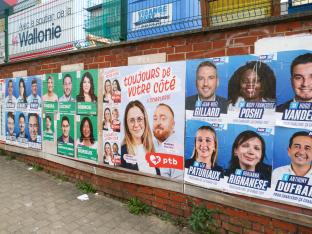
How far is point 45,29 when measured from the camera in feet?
23.3

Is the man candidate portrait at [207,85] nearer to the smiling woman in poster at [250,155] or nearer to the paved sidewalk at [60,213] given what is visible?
the smiling woman in poster at [250,155]

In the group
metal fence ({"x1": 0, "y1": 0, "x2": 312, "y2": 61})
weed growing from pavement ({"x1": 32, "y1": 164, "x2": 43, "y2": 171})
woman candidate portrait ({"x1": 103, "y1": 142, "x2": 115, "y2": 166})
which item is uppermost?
metal fence ({"x1": 0, "y1": 0, "x2": 312, "y2": 61})

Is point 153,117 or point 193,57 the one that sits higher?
point 193,57

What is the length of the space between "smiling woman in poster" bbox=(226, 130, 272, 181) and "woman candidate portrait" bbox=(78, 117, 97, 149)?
251cm

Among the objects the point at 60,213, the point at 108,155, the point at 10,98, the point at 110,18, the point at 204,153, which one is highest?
the point at 110,18

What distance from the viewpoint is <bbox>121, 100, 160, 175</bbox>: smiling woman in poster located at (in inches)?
173

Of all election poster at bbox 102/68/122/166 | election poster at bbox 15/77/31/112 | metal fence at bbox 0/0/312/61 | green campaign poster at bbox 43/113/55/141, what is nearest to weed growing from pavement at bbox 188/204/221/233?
election poster at bbox 102/68/122/166

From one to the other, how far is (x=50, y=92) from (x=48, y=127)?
69cm

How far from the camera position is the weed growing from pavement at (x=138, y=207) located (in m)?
4.40


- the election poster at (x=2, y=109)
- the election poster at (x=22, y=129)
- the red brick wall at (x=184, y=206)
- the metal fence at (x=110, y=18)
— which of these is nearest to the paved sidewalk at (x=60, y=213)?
the red brick wall at (x=184, y=206)

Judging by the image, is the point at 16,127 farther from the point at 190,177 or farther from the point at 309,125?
the point at 309,125

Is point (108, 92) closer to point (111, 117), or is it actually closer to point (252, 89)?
point (111, 117)

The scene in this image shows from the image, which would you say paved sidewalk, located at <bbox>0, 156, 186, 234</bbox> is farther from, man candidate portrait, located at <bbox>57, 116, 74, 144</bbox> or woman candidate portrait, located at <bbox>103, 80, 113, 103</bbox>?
woman candidate portrait, located at <bbox>103, 80, 113, 103</bbox>

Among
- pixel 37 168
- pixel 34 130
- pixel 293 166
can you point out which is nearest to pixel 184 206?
pixel 293 166
